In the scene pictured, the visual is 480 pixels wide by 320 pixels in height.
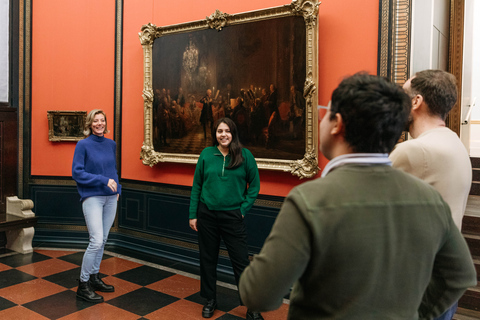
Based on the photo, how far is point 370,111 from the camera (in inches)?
44.6

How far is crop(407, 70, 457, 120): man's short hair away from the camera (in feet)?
5.98

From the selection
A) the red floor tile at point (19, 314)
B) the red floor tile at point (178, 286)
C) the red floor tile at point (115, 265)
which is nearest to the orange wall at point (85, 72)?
the red floor tile at point (115, 265)

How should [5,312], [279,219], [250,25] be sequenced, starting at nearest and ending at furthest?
[279,219] → [5,312] → [250,25]

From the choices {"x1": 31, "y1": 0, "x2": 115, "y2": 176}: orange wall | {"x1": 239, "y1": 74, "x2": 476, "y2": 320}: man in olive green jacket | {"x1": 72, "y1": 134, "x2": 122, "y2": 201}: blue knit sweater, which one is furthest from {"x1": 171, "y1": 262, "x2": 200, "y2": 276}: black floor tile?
{"x1": 239, "y1": 74, "x2": 476, "y2": 320}: man in olive green jacket

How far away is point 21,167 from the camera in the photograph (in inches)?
242

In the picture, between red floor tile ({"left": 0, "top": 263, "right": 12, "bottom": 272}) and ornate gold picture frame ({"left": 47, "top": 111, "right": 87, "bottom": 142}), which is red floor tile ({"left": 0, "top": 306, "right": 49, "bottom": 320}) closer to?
red floor tile ({"left": 0, "top": 263, "right": 12, "bottom": 272})

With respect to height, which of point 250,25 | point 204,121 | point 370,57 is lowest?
point 204,121

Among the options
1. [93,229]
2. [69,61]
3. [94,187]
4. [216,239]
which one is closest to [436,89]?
[216,239]

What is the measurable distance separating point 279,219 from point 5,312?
12.2 feet

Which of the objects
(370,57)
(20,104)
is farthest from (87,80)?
(370,57)

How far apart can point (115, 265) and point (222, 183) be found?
2.38 meters

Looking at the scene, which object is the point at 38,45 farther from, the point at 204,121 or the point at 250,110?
the point at 250,110

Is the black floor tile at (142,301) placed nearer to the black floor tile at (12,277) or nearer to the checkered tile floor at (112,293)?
the checkered tile floor at (112,293)

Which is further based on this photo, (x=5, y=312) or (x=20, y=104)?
(x=20, y=104)
